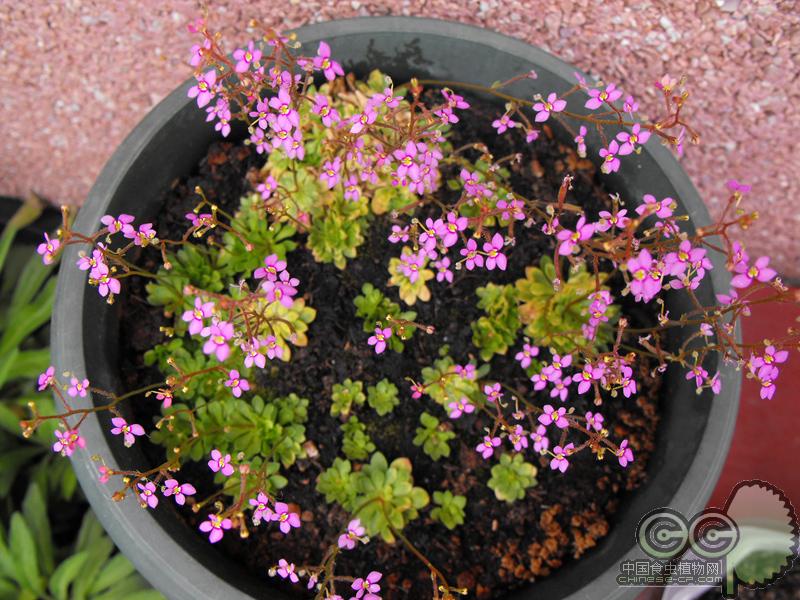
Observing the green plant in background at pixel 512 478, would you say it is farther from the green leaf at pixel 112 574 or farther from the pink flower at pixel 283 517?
the green leaf at pixel 112 574

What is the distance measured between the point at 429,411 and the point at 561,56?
90cm

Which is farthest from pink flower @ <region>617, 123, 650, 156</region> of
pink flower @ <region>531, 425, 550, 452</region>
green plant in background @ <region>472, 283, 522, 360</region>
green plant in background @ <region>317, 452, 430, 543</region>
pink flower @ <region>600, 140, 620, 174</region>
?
green plant in background @ <region>317, 452, 430, 543</region>

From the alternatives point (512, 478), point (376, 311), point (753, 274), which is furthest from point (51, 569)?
Result: point (753, 274)

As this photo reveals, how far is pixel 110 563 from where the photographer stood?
152 cm

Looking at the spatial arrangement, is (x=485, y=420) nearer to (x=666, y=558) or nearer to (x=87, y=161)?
(x=666, y=558)

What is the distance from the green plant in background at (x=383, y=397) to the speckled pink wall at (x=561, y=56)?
2.87 feet

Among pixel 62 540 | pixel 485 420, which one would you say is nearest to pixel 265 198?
pixel 485 420

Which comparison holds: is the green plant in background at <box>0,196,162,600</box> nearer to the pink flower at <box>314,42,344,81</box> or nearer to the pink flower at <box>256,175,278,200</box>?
the pink flower at <box>256,175,278,200</box>

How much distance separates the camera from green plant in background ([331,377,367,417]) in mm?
1356

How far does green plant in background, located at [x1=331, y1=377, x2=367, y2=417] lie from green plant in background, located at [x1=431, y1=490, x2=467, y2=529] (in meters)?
0.24

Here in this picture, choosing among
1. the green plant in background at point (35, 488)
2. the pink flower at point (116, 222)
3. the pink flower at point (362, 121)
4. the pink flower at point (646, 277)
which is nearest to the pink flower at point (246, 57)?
the pink flower at point (362, 121)

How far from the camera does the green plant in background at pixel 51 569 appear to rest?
1479mm

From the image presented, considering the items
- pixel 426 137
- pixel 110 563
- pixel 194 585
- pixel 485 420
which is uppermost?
pixel 426 137

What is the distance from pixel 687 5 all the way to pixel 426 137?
71cm
